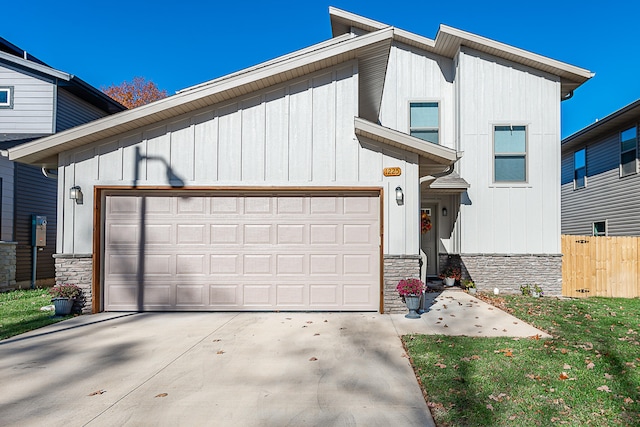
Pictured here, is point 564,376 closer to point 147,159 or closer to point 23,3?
point 147,159

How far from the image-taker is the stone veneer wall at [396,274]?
6969 mm

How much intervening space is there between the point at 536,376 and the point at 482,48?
29.2 feet

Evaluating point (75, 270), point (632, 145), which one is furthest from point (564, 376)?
point (632, 145)

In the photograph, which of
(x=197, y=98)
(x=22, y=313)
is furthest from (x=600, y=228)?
(x=22, y=313)

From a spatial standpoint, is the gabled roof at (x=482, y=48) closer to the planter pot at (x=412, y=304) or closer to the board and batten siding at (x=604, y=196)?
the board and batten siding at (x=604, y=196)

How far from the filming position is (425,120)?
1091cm

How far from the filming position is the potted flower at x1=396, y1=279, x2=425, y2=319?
6.75 meters

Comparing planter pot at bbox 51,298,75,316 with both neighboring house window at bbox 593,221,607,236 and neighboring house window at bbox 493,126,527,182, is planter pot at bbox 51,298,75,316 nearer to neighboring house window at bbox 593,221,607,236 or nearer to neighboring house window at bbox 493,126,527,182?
neighboring house window at bbox 493,126,527,182

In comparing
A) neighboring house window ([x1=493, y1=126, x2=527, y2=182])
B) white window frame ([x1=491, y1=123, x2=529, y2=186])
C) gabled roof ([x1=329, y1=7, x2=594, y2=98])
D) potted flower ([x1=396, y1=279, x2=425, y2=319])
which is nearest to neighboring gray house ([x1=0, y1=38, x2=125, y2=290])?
gabled roof ([x1=329, y1=7, x2=594, y2=98])

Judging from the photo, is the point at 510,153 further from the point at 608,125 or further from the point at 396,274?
the point at 396,274

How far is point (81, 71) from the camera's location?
107 ft

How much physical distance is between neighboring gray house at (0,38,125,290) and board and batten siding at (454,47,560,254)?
12297mm

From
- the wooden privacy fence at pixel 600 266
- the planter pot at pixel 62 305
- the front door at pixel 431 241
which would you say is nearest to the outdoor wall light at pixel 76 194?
the planter pot at pixel 62 305

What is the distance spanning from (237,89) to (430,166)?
13.2 feet
